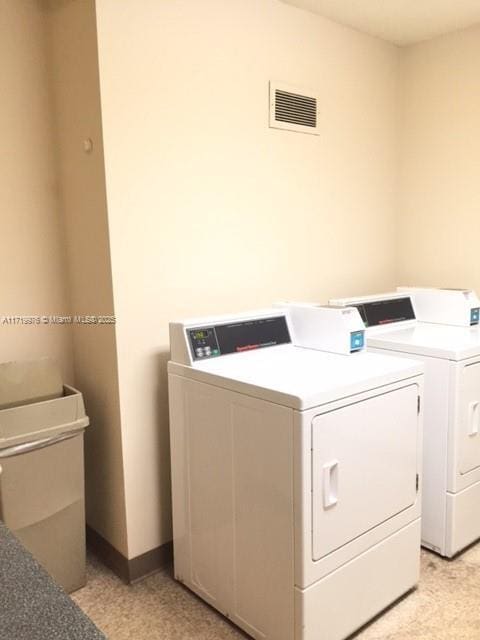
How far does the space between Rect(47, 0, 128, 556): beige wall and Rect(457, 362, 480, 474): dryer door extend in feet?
4.78

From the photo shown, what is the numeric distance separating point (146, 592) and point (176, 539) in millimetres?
241

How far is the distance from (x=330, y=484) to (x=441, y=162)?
7.37 ft

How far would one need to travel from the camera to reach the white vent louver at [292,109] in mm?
2648

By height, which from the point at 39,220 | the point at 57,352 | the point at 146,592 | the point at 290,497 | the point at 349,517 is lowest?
the point at 146,592

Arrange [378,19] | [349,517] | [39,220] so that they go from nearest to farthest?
[349,517] < [39,220] < [378,19]

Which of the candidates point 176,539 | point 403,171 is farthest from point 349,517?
point 403,171

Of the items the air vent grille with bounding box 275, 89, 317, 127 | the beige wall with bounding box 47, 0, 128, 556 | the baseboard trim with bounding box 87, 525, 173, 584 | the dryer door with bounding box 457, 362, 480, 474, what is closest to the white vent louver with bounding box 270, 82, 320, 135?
the air vent grille with bounding box 275, 89, 317, 127

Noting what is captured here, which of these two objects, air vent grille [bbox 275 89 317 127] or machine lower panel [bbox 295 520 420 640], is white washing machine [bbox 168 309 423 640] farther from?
air vent grille [bbox 275 89 317 127]

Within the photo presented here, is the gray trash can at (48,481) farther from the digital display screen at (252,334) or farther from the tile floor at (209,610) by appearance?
the digital display screen at (252,334)

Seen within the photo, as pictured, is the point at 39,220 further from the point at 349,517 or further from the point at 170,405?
the point at 349,517

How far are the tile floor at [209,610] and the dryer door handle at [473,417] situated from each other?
0.59m

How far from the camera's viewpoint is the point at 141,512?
7.62 feet

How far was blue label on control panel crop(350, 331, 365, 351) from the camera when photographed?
224 cm

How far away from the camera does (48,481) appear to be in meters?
2.14
